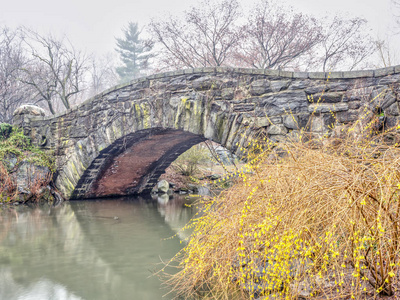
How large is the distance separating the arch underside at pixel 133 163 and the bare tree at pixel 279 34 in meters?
5.39

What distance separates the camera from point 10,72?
52.3 ft

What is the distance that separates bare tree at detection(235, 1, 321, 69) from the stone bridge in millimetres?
5639

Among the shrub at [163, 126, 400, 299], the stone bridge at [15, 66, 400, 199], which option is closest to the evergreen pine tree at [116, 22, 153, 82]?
the stone bridge at [15, 66, 400, 199]

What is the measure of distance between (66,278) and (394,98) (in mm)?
4445

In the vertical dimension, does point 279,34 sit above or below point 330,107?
above

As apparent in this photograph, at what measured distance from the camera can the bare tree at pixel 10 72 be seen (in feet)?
52.7

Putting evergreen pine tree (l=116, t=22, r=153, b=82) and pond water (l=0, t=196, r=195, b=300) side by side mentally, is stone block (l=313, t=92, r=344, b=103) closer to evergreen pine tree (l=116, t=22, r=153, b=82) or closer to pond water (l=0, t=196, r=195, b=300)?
pond water (l=0, t=196, r=195, b=300)

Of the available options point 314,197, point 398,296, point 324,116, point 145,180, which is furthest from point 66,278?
point 145,180

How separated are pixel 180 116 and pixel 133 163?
12.9ft

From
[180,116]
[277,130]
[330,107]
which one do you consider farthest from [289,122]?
[180,116]

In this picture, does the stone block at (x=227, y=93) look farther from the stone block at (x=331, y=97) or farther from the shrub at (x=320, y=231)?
the shrub at (x=320, y=231)

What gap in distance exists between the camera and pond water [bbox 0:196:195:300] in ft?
10.9

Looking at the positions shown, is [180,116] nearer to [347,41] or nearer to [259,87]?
[259,87]

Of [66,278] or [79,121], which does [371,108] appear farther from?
[79,121]
